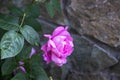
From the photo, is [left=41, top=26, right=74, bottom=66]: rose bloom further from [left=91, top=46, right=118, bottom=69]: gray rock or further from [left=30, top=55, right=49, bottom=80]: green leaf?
[left=91, top=46, right=118, bottom=69]: gray rock

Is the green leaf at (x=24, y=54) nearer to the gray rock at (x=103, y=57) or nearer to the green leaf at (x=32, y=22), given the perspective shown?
the green leaf at (x=32, y=22)

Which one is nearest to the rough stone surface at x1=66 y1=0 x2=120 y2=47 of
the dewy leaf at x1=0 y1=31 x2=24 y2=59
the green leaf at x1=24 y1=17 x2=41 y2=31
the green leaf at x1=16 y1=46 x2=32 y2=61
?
the green leaf at x1=24 y1=17 x2=41 y2=31

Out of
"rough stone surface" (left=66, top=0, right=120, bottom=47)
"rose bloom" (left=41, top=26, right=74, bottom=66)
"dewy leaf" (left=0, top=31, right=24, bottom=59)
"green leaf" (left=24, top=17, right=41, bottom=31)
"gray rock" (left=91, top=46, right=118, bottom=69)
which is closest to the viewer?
"dewy leaf" (left=0, top=31, right=24, bottom=59)

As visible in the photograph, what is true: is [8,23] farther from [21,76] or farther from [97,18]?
[97,18]

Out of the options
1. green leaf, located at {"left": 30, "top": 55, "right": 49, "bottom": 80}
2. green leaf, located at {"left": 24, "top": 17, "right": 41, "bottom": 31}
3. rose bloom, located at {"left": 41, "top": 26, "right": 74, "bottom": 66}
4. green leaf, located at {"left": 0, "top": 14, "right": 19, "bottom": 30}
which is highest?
green leaf, located at {"left": 0, "top": 14, "right": 19, "bottom": 30}

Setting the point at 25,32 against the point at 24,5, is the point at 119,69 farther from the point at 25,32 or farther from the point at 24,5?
the point at 25,32

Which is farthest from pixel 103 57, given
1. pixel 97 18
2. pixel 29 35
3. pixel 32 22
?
pixel 29 35
